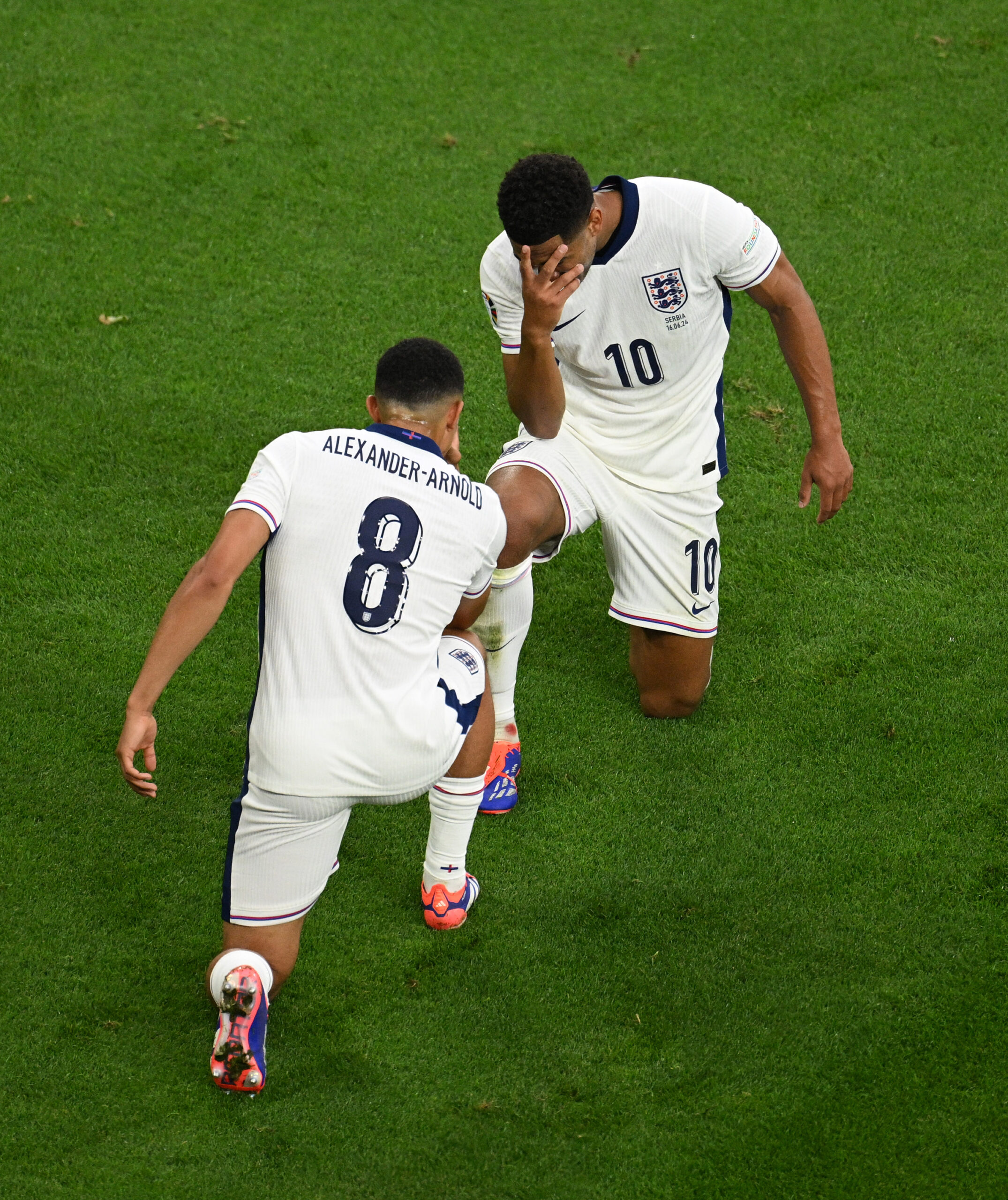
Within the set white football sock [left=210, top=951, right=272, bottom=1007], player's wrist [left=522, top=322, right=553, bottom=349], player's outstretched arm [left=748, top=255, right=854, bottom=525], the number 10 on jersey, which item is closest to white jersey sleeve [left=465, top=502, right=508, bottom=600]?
the number 10 on jersey

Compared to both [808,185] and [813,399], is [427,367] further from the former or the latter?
[808,185]

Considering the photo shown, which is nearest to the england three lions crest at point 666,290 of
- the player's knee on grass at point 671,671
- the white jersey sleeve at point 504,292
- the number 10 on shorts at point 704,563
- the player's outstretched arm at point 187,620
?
the white jersey sleeve at point 504,292

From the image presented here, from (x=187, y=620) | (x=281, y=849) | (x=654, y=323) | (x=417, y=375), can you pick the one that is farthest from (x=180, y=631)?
(x=654, y=323)

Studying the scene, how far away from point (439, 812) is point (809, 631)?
1.86 meters

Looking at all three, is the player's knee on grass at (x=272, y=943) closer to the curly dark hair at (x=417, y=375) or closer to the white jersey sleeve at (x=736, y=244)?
the curly dark hair at (x=417, y=375)

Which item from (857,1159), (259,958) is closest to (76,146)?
(259,958)

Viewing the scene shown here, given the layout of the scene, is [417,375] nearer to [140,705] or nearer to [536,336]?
[536,336]

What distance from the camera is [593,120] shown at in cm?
744

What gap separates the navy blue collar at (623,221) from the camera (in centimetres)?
425

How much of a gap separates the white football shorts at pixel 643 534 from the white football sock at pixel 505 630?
23 centimetres

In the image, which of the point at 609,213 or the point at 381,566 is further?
the point at 609,213

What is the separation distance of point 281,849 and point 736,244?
232 centimetres

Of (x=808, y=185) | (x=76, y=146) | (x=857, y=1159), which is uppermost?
(x=808, y=185)

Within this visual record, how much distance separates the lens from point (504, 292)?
4375mm
